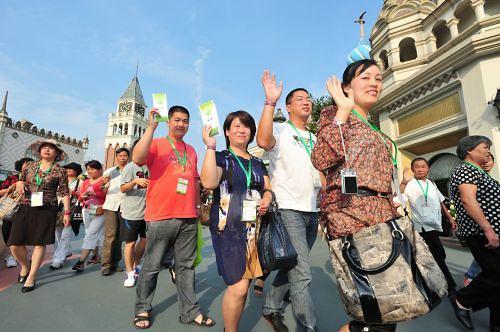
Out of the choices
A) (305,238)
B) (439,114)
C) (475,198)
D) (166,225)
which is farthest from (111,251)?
(439,114)

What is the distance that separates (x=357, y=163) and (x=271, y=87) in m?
1.02

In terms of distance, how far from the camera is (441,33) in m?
12.4

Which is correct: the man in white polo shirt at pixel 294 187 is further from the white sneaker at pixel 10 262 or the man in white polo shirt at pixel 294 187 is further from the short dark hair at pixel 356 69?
the white sneaker at pixel 10 262

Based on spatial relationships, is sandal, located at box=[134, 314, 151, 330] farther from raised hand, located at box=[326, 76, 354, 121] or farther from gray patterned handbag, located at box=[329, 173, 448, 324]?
raised hand, located at box=[326, 76, 354, 121]

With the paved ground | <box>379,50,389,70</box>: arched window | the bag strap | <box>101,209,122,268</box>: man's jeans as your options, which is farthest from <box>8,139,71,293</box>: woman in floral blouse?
<box>379,50,389,70</box>: arched window

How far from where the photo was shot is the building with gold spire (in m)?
7.81

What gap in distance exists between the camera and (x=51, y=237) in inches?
142

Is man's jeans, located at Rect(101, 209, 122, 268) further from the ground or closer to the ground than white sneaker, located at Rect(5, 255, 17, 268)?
further from the ground

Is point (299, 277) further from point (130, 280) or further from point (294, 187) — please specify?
point (130, 280)

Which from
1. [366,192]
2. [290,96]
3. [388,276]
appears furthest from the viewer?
[290,96]

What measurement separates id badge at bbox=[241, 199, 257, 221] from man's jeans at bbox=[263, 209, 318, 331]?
39 centimetres

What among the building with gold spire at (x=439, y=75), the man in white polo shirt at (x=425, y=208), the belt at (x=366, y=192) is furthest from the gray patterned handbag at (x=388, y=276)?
the building with gold spire at (x=439, y=75)

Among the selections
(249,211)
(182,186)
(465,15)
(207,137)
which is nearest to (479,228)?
(249,211)

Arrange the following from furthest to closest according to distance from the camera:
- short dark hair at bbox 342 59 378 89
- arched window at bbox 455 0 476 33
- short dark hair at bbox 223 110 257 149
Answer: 1. arched window at bbox 455 0 476 33
2. short dark hair at bbox 223 110 257 149
3. short dark hair at bbox 342 59 378 89
